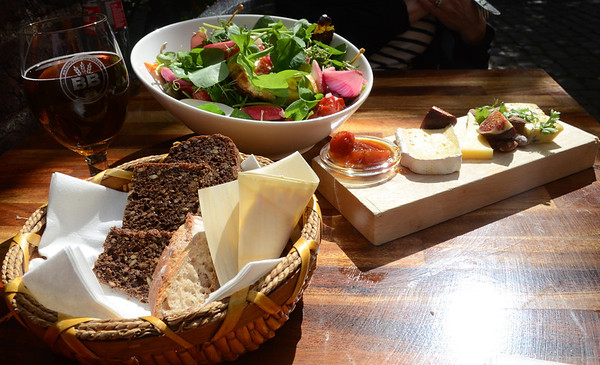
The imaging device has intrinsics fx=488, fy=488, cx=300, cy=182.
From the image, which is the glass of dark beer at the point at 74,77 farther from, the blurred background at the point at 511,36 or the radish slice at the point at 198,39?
the blurred background at the point at 511,36

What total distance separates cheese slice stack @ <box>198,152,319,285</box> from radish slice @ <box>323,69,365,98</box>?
687mm

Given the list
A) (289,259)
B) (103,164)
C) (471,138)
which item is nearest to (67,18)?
(103,164)

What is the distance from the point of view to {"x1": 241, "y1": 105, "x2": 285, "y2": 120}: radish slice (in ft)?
4.83

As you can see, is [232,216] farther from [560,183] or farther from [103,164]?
[560,183]

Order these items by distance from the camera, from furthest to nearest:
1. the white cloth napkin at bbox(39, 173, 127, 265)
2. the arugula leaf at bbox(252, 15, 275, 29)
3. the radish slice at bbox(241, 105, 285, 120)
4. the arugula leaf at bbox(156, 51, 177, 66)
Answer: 1. the arugula leaf at bbox(252, 15, 275, 29)
2. the arugula leaf at bbox(156, 51, 177, 66)
3. the radish slice at bbox(241, 105, 285, 120)
4. the white cloth napkin at bbox(39, 173, 127, 265)

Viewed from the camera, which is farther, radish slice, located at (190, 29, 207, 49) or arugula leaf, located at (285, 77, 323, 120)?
radish slice, located at (190, 29, 207, 49)

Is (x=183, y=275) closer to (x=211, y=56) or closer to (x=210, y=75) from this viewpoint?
(x=210, y=75)

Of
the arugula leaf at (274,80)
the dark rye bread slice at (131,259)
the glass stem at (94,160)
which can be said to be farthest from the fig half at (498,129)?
the glass stem at (94,160)

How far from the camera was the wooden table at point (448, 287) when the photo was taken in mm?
922

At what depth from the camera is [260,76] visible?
1.47m

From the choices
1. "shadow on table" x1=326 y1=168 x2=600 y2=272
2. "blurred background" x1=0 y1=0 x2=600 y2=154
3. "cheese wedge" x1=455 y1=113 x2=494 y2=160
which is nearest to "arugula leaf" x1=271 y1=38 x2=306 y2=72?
"shadow on table" x1=326 y1=168 x2=600 y2=272

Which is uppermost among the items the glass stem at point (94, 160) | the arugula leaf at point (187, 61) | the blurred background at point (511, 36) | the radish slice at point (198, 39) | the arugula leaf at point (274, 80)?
the radish slice at point (198, 39)

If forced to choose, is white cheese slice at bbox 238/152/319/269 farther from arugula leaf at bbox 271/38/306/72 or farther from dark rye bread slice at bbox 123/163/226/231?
arugula leaf at bbox 271/38/306/72

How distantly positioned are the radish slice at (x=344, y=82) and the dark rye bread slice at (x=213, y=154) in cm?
50
